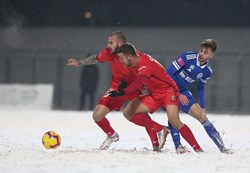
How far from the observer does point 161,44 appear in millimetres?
24688

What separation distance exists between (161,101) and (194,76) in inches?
27.9

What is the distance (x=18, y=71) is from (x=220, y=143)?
1649 centimetres

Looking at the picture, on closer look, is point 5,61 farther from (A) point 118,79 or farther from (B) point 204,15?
(A) point 118,79

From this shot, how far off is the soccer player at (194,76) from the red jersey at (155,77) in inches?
10.5

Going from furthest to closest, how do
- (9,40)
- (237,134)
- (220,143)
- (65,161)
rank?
(9,40), (237,134), (220,143), (65,161)

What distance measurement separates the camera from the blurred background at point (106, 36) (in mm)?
23219

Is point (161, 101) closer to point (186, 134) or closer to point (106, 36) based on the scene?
point (186, 134)

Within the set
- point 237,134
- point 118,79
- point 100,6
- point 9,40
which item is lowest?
point 237,134

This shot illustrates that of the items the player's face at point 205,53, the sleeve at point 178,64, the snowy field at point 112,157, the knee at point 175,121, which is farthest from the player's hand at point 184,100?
the snowy field at point 112,157

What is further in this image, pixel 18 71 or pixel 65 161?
pixel 18 71

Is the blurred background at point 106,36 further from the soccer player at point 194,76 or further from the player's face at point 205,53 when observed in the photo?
the player's face at point 205,53

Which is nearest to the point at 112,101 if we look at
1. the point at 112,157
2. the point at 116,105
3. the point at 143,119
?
the point at 116,105

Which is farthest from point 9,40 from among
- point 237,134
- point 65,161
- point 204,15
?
point 65,161

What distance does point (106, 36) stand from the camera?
24922 millimetres
